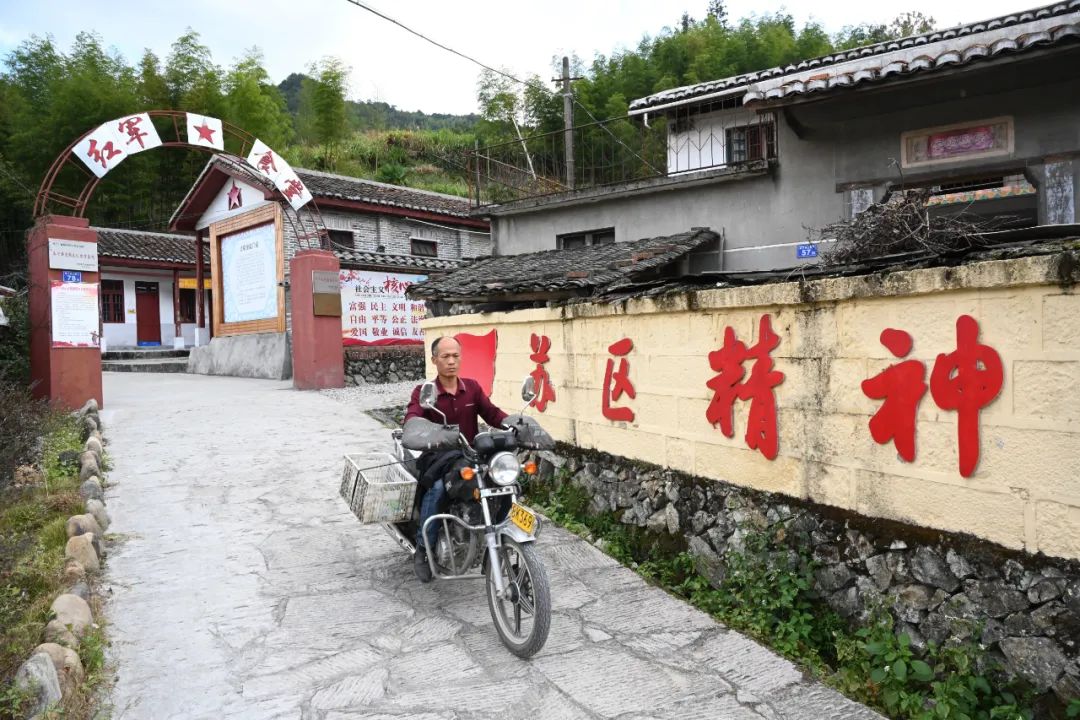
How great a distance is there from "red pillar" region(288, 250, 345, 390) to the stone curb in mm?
7111

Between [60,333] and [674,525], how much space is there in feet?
32.0

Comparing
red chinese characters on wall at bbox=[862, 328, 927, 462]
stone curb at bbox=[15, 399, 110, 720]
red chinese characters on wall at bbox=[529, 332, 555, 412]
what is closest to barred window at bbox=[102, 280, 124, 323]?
stone curb at bbox=[15, 399, 110, 720]

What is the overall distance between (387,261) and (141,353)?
11.6 meters

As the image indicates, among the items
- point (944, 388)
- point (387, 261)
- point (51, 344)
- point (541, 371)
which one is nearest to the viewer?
point (944, 388)

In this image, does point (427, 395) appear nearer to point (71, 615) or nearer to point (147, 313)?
point (71, 615)

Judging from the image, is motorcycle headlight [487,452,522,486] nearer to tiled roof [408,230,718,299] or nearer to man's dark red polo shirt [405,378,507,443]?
man's dark red polo shirt [405,378,507,443]

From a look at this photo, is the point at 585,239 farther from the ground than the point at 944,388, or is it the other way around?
the point at 585,239

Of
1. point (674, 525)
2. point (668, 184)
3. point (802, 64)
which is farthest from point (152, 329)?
point (674, 525)

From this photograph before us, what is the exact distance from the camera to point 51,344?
33.9 feet

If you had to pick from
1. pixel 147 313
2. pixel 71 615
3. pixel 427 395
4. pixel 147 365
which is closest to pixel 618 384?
pixel 427 395

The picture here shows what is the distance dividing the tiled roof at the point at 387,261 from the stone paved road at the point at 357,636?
940cm

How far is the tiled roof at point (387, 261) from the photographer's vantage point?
15.6m

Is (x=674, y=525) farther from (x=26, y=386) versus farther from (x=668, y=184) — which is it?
(x=26, y=386)

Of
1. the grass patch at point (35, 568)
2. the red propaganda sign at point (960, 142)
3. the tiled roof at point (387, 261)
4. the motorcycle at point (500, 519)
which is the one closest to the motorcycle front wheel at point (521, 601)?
the motorcycle at point (500, 519)
